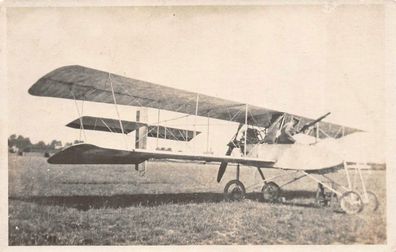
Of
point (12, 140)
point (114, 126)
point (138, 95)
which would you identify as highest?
point (138, 95)

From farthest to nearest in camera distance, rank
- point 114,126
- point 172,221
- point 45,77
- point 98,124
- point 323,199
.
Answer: point 114,126, point 98,124, point 323,199, point 172,221, point 45,77

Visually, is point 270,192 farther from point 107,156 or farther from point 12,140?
point 12,140

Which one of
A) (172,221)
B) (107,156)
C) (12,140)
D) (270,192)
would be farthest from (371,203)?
(12,140)

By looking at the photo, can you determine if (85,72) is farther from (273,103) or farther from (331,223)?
(331,223)

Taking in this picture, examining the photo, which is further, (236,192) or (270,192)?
(236,192)

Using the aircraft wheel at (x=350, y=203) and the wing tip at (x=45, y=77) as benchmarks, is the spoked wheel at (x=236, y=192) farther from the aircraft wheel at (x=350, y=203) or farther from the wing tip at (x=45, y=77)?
the wing tip at (x=45, y=77)

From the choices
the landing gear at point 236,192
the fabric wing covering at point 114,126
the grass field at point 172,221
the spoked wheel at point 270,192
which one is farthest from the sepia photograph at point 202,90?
the fabric wing covering at point 114,126
